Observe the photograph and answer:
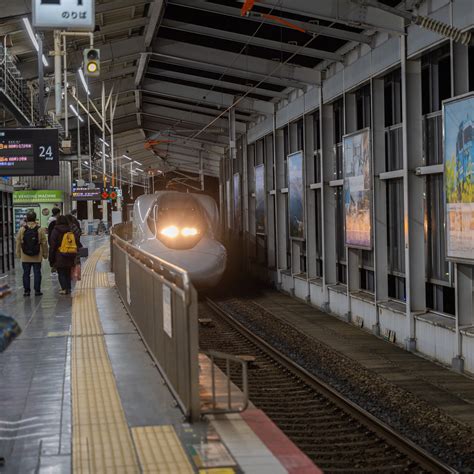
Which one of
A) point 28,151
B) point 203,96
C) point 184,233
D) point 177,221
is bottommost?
point 184,233

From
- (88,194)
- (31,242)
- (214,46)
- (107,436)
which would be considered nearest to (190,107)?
(214,46)

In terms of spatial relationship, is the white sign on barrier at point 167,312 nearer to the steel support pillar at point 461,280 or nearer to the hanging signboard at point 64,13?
the steel support pillar at point 461,280

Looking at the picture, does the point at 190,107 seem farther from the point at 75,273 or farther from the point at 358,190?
the point at 358,190

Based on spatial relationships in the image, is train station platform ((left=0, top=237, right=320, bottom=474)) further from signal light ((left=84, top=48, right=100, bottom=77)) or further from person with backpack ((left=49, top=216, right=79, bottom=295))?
person with backpack ((left=49, top=216, right=79, bottom=295))

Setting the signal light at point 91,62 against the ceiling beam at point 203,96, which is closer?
the signal light at point 91,62

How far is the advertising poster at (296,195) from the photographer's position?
19.6 m

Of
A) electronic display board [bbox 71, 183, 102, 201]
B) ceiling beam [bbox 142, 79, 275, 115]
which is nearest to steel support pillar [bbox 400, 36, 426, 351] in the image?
ceiling beam [bbox 142, 79, 275, 115]

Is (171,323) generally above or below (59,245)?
below

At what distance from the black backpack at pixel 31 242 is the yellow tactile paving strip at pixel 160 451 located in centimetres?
1040

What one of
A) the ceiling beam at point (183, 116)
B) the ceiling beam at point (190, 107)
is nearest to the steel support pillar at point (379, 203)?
the ceiling beam at point (190, 107)

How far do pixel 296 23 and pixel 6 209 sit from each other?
10.7 metres

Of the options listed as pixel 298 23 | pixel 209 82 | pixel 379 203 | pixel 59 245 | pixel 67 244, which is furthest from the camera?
pixel 209 82

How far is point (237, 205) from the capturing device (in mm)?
30750

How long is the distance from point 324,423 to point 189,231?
37.1 feet
